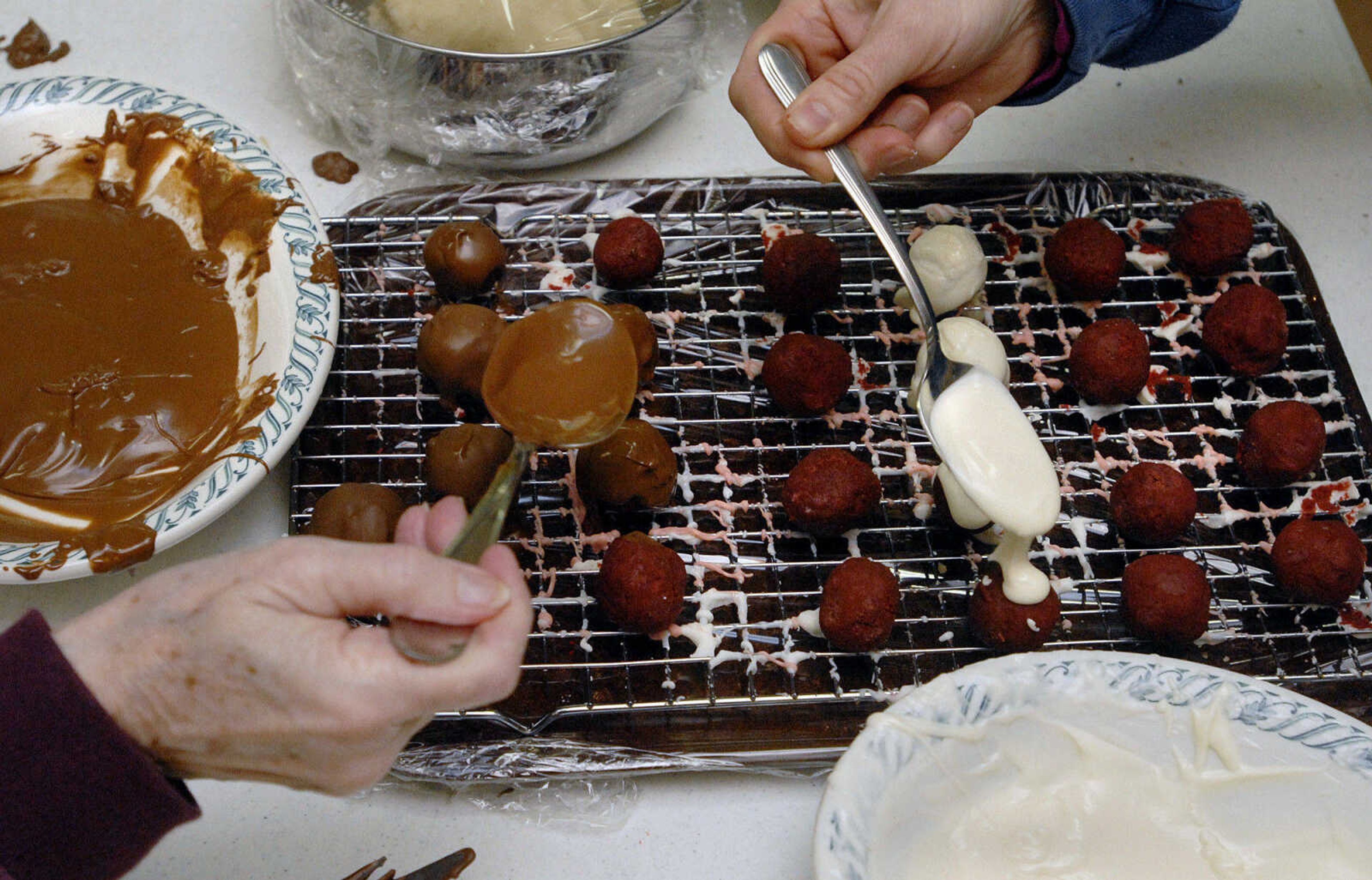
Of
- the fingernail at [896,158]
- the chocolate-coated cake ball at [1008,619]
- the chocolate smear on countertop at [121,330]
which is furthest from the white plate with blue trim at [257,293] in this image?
the chocolate-coated cake ball at [1008,619]

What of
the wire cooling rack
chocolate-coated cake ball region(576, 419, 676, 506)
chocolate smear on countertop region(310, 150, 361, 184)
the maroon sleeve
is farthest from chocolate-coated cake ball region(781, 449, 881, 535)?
chocolate smear on countertop region(310, 150, 361, 184)

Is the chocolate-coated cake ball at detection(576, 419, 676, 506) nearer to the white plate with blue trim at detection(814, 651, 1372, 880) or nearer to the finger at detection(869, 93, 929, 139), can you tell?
the white plate with blue trim at detection(814, 651, 1372, 880)

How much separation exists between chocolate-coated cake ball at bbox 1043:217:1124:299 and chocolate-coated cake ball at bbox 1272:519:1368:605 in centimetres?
48

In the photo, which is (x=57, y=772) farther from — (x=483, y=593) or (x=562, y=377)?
(x=562, y=377)

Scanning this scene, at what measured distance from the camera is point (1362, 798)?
1224 mm

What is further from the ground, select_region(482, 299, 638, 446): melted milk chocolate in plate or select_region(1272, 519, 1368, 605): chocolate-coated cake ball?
select_region(482, 299, 638, 446): melted milk chocolate in plate

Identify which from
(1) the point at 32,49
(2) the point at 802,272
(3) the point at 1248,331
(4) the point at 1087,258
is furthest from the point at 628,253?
(1) the point at 32,49

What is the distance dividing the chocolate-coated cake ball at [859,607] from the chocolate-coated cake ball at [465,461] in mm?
492

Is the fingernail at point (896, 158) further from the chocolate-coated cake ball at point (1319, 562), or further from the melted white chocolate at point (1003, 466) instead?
the chocolate-coated cake ball at point (1319, 562)

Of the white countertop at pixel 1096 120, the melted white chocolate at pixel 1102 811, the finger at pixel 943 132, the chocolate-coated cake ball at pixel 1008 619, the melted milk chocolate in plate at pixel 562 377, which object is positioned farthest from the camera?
the white countertop at pixel 1096 120

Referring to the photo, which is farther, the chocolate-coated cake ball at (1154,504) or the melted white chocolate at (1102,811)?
the chocolate-coated cake ball at (1154,504)

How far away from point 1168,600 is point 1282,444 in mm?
352

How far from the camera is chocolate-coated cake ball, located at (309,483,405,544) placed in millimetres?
1499

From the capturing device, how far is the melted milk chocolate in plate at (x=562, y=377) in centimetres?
140
